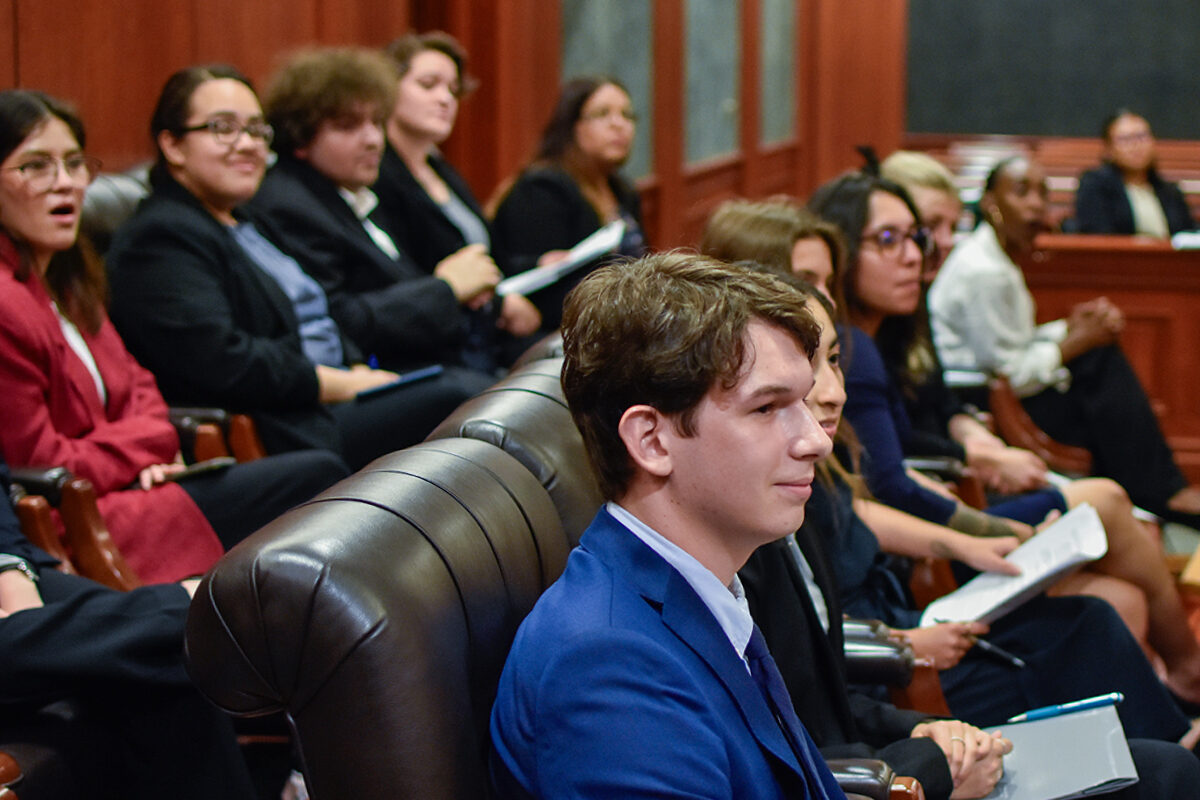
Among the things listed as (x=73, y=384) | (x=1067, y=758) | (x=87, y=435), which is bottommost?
(x=1067, y=758)

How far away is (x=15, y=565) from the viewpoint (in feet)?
6.48

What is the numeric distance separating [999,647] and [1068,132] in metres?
9.66

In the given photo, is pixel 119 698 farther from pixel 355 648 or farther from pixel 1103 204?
pixel 1103 204

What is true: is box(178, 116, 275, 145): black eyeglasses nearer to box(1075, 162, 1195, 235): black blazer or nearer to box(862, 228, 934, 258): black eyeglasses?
box(862, 228, 934, 258): black eyeglasses

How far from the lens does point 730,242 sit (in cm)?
230

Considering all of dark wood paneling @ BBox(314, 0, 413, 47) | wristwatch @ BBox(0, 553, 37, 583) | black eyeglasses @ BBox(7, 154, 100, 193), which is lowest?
wristwatch @ BBox(0, 553, 37, 583)

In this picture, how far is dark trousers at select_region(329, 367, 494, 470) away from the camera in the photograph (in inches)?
121

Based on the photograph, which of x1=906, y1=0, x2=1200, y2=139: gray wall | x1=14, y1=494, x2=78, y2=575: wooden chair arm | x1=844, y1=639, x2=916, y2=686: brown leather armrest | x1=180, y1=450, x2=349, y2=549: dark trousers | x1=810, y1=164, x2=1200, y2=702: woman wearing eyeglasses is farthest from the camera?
x1=906, y1=0, x2=1200, y2=139: gray wall

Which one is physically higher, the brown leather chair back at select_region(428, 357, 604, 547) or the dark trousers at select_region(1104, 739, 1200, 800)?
the brown leather chair back at select_region(428, 357, 604, 547)

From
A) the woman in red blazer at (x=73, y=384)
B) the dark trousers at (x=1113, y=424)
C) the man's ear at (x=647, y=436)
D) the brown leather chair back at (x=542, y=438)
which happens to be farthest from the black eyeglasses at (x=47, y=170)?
the dark trousers at (x=1113, y=424)

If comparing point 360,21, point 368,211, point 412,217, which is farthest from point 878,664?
point 360,21

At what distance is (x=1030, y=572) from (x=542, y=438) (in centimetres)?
119

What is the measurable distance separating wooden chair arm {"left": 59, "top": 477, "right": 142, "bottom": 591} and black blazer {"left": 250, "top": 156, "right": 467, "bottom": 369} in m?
1.11

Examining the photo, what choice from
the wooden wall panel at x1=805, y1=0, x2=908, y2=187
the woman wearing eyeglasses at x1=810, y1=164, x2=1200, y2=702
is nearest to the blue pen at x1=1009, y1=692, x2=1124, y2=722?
the woman wearing eyeglasses at x1=810, y1=164, x2=1200, y2=702
